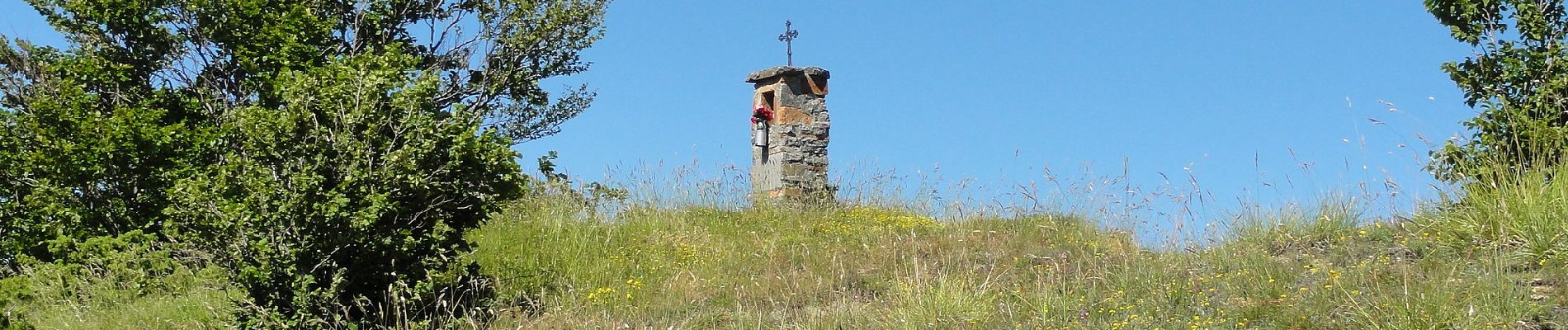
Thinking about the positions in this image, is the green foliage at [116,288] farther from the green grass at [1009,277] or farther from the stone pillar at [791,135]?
the stone pillar at [791,135]

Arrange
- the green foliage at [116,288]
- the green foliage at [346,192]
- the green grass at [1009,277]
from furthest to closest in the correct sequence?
the green foliage at [116,288] → the green foliage at [346,192] → the green grass at [1009,277]

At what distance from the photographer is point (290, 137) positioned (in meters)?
7.27

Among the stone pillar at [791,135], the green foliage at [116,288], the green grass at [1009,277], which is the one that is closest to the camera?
the green grass at [1009,277]

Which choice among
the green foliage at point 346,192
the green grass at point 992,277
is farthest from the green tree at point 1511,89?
the green foliage at point 346,192

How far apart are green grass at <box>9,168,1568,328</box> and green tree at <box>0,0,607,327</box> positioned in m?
0.63

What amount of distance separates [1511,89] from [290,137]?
7350 millimetres

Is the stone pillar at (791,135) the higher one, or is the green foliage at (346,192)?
the stone pillar at (791,135)

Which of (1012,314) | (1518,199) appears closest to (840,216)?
(1012,314)

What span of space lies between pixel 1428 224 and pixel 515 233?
6465 mm

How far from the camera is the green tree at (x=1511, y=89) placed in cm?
763

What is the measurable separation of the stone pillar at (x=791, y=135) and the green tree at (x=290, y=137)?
89.2 inches

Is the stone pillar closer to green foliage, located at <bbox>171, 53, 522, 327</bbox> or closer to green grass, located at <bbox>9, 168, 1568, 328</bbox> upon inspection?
green grass, located at <bbox>9, 168, 1568, 328</bbox>

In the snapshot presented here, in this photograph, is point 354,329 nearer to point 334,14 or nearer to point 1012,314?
point 1012,314

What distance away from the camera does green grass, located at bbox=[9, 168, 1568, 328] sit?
20.9ft
